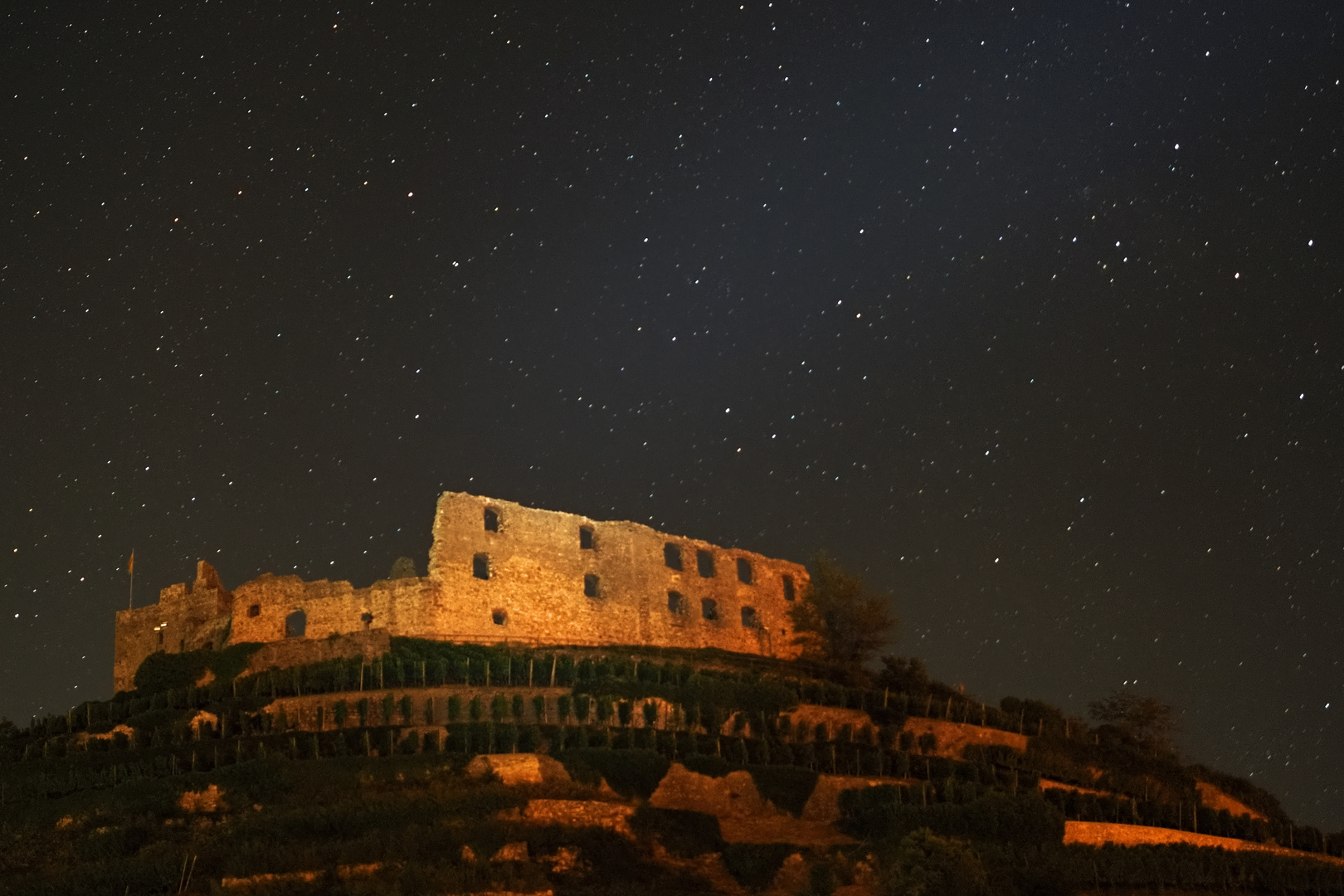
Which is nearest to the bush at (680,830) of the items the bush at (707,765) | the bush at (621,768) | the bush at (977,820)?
the bush at (621,768)

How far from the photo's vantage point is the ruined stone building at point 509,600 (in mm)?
42188

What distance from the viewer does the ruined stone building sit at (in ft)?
138

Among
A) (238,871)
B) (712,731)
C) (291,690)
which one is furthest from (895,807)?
(291,690)

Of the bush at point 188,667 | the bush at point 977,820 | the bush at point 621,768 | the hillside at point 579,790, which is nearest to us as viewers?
the hillside at point 579,790

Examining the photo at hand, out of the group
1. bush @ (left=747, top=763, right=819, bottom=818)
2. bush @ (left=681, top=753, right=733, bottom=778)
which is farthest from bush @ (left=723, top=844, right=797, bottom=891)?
bush @ (left=681, top=753, right=733, bottom=778)

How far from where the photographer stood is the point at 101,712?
37781 mm

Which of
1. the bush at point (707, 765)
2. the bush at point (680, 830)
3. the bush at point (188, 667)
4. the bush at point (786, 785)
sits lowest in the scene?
the bush at point (680, 830)

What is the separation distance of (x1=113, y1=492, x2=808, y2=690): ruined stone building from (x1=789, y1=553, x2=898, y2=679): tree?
204 cm

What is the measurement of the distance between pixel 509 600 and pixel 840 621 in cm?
1177

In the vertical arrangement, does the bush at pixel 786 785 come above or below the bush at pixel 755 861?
above

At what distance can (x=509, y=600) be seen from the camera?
144ft

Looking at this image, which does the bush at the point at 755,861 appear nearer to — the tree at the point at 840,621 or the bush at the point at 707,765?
the bush at the point at 707,765

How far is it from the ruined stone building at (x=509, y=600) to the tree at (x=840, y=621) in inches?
80.3

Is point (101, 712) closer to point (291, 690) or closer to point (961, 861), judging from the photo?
point (291, 690)
